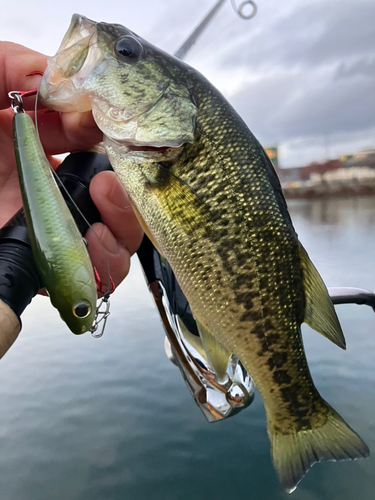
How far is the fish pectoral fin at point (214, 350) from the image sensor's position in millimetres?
937

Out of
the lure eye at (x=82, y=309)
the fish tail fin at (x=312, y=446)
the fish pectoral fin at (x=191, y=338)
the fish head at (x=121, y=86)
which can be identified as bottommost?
the fish tail fin at (x=312, y=446)

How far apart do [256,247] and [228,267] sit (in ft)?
0.29

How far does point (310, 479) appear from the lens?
404 cm

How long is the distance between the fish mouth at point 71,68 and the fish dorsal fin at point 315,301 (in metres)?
Result: 0.71

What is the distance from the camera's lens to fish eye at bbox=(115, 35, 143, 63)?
933mm

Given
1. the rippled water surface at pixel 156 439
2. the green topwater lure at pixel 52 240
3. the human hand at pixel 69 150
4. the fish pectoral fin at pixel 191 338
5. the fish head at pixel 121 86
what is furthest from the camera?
the rippled water surface at pixel 156 439

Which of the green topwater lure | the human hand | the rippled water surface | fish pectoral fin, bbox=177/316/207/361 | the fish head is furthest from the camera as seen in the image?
the rippled water surface

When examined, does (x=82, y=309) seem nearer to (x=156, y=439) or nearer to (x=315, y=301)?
(x=315, y=301)

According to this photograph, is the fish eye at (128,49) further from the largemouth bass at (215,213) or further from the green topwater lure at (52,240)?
the green topwater lure at (52,240)

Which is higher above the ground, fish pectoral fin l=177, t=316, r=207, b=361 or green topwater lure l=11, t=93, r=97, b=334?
green topwater lure l=11, t=93, r=97, b=334

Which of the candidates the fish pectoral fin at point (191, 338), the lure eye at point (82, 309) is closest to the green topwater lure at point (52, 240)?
the lure eye at point (82, 309)

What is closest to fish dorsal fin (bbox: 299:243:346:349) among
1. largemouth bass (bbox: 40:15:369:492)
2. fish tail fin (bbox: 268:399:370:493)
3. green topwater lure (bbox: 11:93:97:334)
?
largemouth bass (bbox: 40:15:369:492)

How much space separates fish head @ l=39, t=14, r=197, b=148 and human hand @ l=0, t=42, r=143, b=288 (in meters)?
0.21

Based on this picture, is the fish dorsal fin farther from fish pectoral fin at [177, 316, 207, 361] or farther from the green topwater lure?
the green topwater lure
